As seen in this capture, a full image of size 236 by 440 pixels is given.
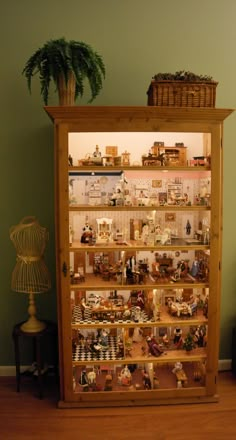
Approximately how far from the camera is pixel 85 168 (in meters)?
2.42

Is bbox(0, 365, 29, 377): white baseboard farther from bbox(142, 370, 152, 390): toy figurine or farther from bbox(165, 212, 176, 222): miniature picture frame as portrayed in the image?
bbox(165, 212, 176, 222): miniature picture frame

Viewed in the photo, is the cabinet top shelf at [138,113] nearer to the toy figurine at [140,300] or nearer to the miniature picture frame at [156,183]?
the miniature picture frame at [156,183]

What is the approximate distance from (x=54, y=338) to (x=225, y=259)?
154cm

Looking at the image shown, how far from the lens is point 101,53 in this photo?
110 inches

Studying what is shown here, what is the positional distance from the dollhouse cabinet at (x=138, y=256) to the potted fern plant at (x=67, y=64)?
10.3 inches

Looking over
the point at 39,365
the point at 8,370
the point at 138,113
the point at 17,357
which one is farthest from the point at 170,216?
the point at 8,370

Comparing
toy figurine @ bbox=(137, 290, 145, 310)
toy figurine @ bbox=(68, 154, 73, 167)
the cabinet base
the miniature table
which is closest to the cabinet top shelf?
toy figurine @ bbox=(68, 154, 73, 167)

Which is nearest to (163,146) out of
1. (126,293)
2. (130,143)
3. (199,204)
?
(130,143)

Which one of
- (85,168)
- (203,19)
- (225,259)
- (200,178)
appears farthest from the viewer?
(225,259)

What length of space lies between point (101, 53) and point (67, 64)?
66 cm

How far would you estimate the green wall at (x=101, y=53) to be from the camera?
275 centimetres

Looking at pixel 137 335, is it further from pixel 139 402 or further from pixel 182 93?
pixel 182 93

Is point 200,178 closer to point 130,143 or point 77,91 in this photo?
point 130,143

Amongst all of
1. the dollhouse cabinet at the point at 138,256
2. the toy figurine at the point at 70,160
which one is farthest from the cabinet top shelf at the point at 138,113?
the toy figurine at the point at 70,160
